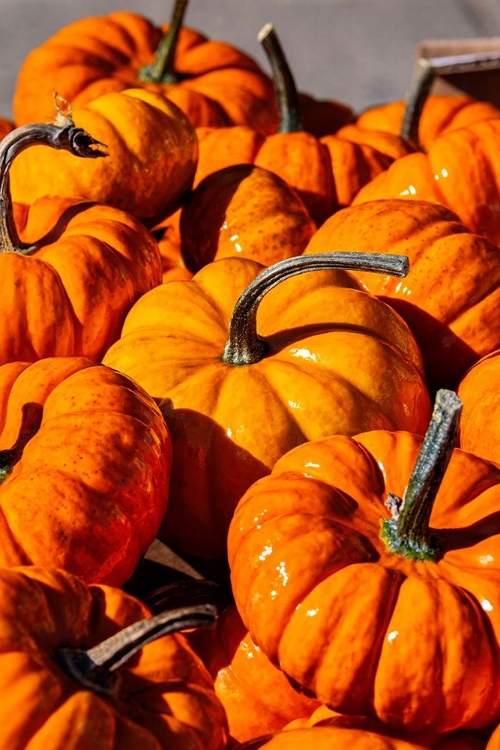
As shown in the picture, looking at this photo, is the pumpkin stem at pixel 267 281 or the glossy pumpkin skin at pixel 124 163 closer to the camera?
the pumpkin stem at pixel 267 281

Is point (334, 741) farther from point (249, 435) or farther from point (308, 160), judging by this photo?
point (308, 160)

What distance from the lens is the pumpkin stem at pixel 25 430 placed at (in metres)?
1.76

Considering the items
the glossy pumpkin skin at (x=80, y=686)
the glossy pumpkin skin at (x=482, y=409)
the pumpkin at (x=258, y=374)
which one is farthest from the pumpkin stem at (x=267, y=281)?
the glossy pumpkin skin at (x=80, y=686)

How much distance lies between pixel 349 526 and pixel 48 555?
1.53ft

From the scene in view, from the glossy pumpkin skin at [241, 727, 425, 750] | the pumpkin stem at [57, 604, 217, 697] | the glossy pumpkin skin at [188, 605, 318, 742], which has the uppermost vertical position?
the pumpkin stem at [57, 604, 217, 697]

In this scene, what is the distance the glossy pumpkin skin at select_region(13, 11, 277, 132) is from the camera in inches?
133

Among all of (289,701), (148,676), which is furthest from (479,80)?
(148,676)

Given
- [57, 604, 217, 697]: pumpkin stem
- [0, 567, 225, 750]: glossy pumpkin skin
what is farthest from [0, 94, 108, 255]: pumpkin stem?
[57, 604, 217, 697]: pumpkin stem

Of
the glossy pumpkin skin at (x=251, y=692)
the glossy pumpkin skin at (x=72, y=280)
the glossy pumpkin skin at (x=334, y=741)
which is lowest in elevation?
the glossy pumpkin skin at (x=251, y=692)

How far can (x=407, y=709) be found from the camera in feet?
4.78

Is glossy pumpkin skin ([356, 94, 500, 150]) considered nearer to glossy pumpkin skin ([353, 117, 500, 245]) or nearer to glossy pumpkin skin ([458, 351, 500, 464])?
glossy pumpkin skin ([353, 117, 500, 245])

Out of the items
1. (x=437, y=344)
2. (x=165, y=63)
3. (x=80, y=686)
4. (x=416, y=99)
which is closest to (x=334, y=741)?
(x=80, y=686)

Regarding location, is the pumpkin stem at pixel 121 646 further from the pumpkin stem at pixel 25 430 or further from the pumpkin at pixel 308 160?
the pumpkin at pixel 308 160

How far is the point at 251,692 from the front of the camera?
1.71 meters
